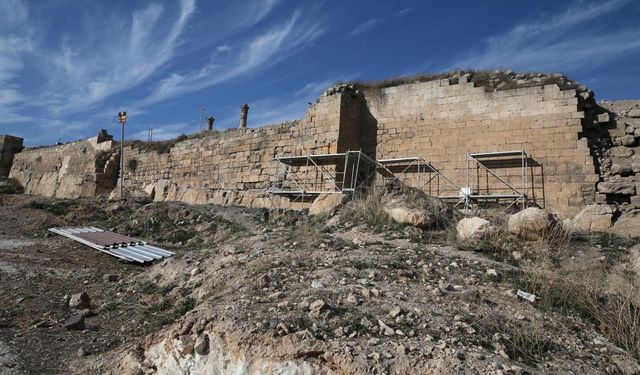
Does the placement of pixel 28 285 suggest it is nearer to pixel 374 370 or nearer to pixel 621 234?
pixel 374 370

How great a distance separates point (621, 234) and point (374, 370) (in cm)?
682

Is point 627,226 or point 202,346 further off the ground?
point 627,226

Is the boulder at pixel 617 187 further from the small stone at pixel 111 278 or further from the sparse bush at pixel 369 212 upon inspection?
the small stone at pixel 111 278

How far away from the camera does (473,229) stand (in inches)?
289

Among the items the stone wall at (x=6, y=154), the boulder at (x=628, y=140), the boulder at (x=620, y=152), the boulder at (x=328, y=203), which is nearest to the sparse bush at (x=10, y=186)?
the stone wall at (x=6, y=154)

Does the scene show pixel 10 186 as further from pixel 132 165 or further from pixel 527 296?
pixel 527 296

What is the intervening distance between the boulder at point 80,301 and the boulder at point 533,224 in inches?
265

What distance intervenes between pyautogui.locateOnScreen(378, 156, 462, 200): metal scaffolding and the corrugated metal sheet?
5.86 metres

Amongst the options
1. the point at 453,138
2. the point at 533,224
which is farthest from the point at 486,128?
the point at 533,224

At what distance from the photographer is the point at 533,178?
9.86m

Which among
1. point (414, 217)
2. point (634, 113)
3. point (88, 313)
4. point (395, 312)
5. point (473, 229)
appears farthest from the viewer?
point (634, 113)

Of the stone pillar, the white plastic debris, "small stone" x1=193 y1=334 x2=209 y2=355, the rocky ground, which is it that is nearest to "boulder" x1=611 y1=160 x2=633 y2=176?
the rocky ground

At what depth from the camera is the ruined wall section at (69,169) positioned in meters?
20.1

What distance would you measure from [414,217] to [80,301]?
224 inches
